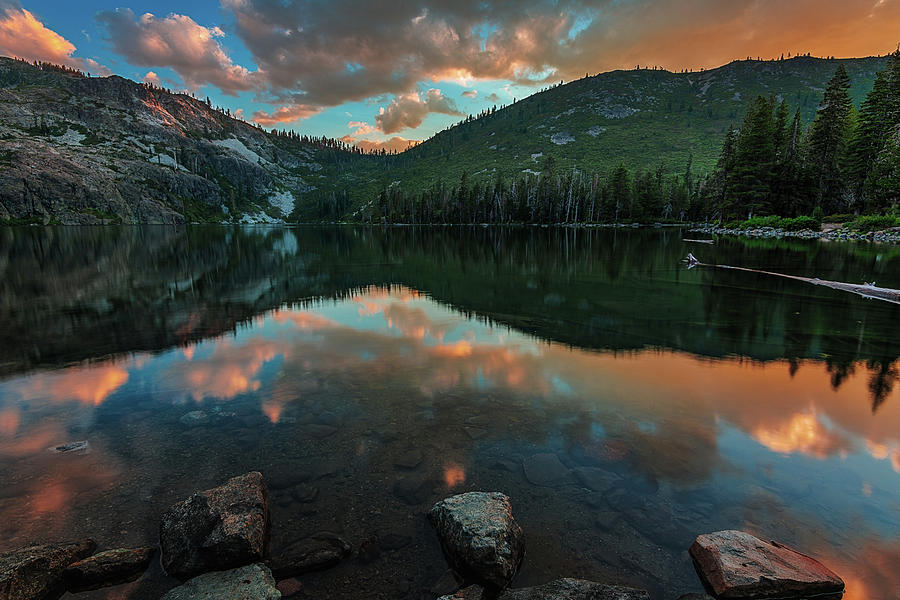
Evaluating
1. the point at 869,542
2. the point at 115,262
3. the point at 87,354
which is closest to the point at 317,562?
the point at 869,542

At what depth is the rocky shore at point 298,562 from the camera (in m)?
5.66

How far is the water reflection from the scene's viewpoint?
7.18 metres

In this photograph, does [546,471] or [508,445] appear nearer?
[546,471]

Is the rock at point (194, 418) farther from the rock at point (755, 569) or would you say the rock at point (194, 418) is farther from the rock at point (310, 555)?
the rock at point (755, 569)

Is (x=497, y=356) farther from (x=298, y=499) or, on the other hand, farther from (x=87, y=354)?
(x=87, y=354)

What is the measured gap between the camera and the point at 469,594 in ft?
18.7

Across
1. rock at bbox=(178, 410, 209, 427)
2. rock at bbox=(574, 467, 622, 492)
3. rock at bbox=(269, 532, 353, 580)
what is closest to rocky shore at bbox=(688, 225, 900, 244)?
rock at bbox=(574, 467, 622, 492)

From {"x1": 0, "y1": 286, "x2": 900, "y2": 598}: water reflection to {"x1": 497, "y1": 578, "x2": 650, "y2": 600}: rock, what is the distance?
0.56 metres

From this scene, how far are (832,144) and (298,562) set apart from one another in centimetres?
11713

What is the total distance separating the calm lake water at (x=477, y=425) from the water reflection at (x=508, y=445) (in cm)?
6

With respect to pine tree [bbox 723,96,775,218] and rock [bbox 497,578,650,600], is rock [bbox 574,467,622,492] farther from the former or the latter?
pine tree [bbox 723,96,775,218]

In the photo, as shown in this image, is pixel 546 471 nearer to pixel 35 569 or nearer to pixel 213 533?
pixel 213 533

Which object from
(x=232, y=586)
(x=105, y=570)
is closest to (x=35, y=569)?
(x=105, y=570)

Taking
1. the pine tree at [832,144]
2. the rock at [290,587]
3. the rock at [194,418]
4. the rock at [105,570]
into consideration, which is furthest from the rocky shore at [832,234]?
the rock at [105,570]
